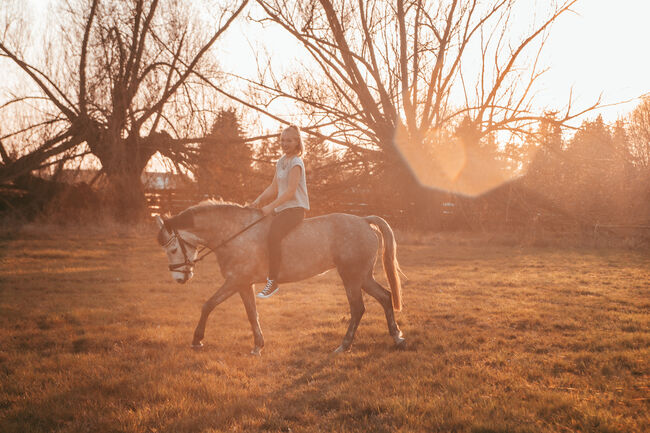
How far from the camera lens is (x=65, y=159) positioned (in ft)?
52.2

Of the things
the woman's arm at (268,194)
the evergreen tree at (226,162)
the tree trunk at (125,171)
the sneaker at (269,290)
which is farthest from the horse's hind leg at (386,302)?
the tree trunk at (125,171)

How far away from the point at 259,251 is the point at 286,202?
728mm

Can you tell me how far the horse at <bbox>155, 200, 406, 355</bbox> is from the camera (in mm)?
5141

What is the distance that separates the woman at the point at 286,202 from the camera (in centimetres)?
509

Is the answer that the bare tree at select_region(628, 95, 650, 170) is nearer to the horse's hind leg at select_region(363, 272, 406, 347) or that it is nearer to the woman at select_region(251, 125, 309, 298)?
the horse's hind leg at select_region(363, 272, 406, 347)

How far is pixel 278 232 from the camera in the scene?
5.19m

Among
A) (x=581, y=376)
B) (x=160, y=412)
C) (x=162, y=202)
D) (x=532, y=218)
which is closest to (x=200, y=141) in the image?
(x=162, y=202)

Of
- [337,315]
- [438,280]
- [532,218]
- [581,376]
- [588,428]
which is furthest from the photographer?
[532,218]

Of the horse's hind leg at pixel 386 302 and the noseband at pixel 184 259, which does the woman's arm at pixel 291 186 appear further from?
the horse's hind leg at pixel 386 302

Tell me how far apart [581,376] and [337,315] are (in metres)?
3.89

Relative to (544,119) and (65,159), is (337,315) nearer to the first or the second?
(544,119)

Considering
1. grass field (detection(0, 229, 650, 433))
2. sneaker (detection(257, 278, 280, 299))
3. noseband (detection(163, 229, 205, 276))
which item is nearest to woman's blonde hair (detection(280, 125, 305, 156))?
sneaker (detection(257, 278, 280, 299))

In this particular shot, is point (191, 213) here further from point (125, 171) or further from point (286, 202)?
point (125, 171)

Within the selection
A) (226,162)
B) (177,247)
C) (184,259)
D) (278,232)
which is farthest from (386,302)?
(226,162)
